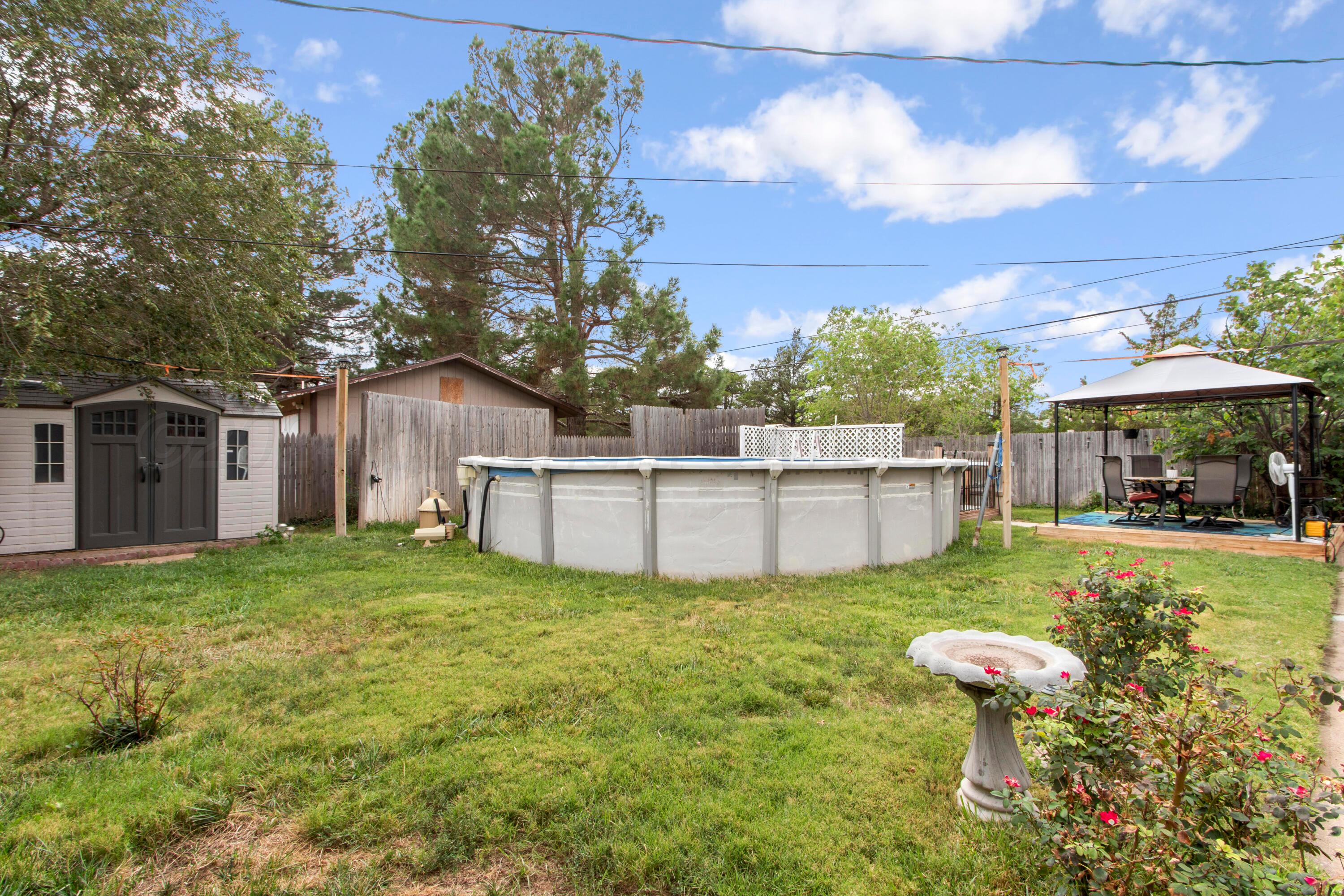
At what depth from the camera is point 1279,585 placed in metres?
5.33

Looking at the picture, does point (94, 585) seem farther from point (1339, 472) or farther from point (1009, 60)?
point (1339, 472)

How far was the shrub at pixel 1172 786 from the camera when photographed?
3.99 feet

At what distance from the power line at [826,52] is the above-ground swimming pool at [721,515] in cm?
348

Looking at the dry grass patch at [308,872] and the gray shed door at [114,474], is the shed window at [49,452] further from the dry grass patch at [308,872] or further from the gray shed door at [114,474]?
the dry grass patch at [308,872]

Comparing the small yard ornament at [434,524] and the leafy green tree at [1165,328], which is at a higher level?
the leafy green tree at [1165,328]

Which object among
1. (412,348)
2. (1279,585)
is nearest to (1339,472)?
(1279,585)

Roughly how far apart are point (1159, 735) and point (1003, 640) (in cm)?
85

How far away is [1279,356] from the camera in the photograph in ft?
32.6

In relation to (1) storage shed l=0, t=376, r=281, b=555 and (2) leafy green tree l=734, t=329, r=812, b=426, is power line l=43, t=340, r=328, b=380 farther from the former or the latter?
(2) leafy green tree l=734, t=329, r=812, b=426

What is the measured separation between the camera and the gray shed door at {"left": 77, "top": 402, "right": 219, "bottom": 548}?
23.3 feet

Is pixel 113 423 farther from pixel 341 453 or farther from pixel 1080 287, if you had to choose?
pixel 1080 287

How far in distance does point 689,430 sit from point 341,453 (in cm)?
687

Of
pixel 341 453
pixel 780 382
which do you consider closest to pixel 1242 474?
pixel 341 453

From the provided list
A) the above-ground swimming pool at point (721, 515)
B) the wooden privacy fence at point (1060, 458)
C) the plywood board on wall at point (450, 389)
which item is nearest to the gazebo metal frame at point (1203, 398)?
the wooden privacy fence at point (1060, 458)
